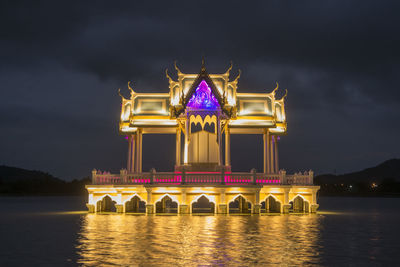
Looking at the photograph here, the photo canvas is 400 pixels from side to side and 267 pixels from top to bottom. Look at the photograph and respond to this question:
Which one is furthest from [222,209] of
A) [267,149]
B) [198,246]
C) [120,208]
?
[198,246]

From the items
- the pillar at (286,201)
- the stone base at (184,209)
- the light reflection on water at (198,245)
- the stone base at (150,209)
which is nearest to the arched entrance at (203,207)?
the stone base at (184,209)

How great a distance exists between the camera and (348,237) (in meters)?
19.1

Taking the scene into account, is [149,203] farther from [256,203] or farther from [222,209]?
[256,203]

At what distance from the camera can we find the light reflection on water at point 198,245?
520 inches

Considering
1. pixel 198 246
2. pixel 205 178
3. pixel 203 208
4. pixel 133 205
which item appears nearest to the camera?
pixel 198 246

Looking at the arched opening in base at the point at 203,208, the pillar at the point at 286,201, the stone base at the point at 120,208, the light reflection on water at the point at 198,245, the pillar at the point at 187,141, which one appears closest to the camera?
the light reflection on water at the point at 198,245

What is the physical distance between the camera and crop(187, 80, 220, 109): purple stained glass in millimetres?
34156

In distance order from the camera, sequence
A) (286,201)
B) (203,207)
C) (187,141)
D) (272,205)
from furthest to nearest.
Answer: (203,207)
(272,205)
(187,141)
(286,201)

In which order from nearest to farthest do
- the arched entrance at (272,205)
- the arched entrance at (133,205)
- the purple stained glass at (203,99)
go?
1. the purple stained glass at (203,99)
2. the arched entrance at (133,205)
3. the arched entrance at (272,205)

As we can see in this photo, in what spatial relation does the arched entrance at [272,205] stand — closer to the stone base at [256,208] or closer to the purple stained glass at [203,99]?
the stone base at [256,208]

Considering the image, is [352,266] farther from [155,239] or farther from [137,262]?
[155,239]

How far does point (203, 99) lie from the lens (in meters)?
34.4

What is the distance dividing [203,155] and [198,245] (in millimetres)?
20457

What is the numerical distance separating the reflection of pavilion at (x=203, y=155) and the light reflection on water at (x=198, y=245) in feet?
27.4
